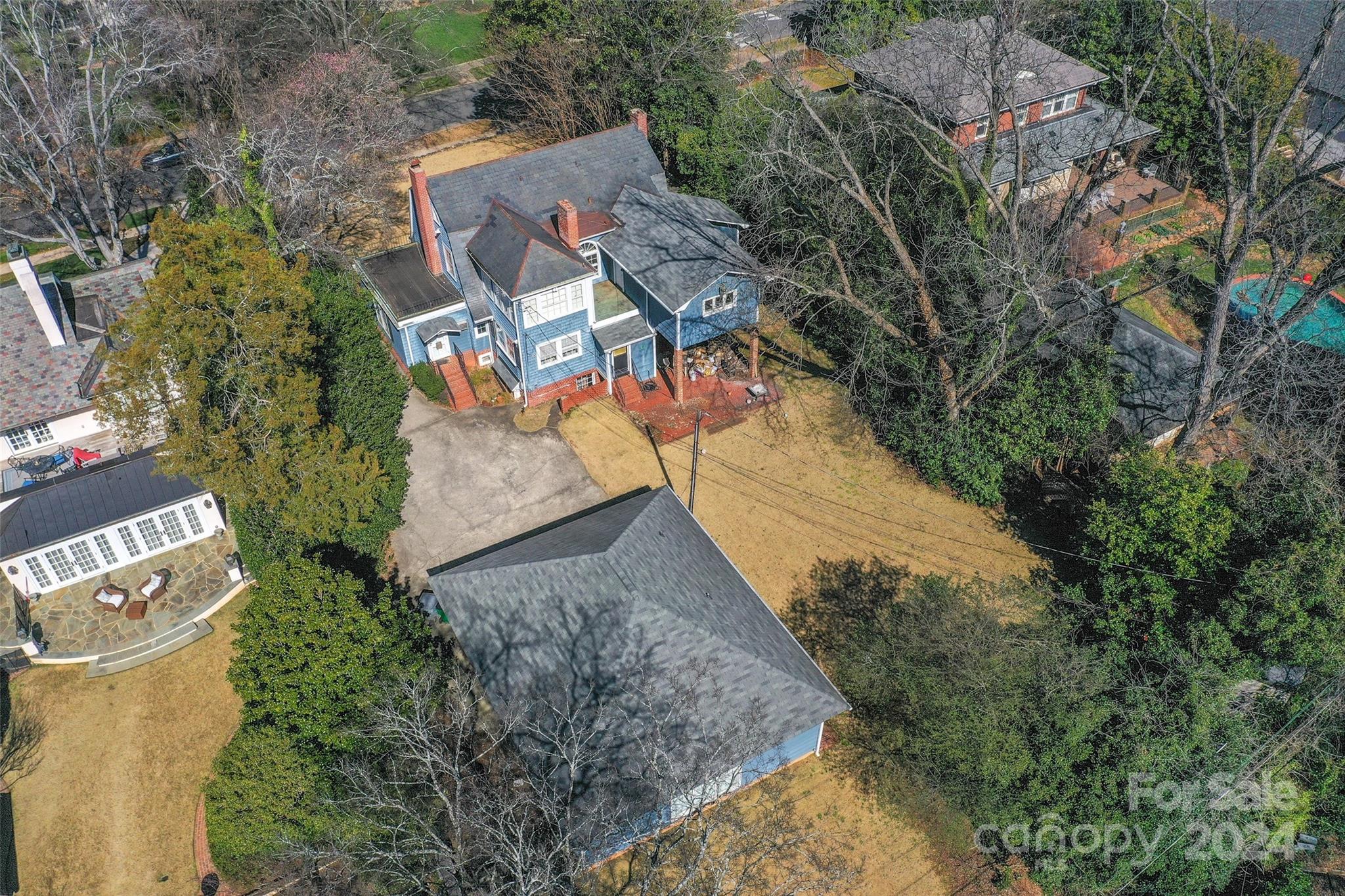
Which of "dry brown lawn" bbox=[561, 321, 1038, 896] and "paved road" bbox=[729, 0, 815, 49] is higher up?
"paved road" bbox=[729, 0, 815, 49]

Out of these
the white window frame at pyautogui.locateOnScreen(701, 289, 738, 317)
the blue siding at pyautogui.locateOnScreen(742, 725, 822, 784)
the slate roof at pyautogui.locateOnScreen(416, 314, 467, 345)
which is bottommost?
the blue siding at pyautogui.locateOnScreen(742, 725, 822, 784)

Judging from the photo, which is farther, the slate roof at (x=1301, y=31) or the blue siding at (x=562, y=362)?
the slate roof at (x=1301, y=31)

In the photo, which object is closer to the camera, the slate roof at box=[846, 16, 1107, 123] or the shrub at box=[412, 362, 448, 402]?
the shrub at box=[412, 362, 448, 402]

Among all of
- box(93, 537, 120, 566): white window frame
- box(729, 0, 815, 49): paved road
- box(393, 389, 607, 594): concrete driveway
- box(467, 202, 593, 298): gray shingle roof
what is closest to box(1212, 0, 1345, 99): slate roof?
box(729, 0, 815, 49): paved road

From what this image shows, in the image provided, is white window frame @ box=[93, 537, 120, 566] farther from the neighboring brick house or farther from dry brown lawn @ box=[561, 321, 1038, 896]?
the neighboring brick house

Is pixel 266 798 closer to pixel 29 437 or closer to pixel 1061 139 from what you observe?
pixel 29 437

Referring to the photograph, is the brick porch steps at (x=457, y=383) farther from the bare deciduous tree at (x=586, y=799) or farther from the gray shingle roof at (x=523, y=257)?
the bare deciduous tree at (x=586, y=799)

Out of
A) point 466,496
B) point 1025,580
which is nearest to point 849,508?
point 1025,580

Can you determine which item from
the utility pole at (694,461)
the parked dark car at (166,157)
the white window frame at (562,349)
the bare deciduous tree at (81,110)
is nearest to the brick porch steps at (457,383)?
the white window frame at (562,349)
